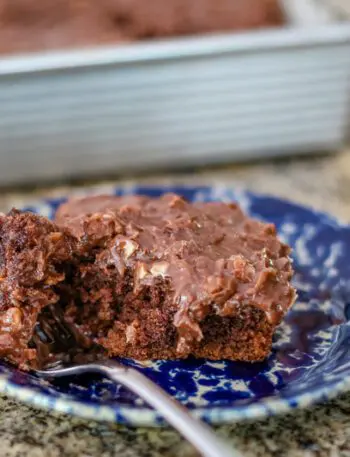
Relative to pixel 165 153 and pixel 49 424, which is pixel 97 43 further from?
pixel 49 424

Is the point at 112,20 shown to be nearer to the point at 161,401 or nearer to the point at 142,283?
the point at 142,283

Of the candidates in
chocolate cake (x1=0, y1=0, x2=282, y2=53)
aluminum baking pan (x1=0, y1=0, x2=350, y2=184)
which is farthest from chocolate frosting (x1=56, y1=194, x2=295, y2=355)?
chocolate cake (x1=0, y1=0, x2=282, y2=53)

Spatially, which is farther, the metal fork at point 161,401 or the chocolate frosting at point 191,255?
the chocolate frosting at point 191,255

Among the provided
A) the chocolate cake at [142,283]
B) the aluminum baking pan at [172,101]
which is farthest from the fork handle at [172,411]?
the aluminum baking pan at [172,101]

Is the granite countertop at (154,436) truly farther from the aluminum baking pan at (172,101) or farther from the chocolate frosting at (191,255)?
the aluminum baking pan at (172,101)

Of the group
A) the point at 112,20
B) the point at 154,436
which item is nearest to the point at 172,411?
the point at 154,436
